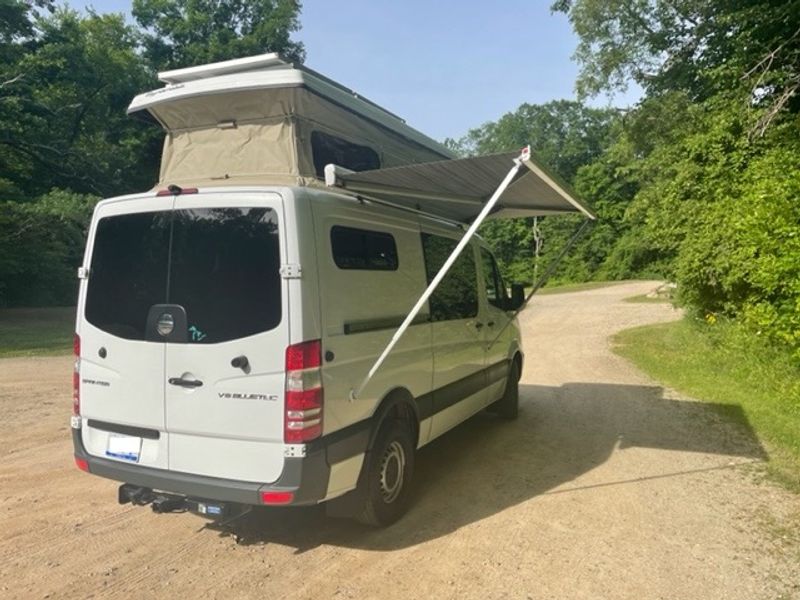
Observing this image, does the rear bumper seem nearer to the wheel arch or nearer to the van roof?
the wheel arch

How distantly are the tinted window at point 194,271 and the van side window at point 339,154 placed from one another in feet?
3.44

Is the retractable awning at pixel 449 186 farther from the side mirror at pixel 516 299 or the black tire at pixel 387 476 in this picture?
the side mirror at pixel 516 299

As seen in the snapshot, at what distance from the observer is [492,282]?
260 inches

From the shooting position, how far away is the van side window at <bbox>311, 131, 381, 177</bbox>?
14.1 feet

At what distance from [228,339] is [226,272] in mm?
417

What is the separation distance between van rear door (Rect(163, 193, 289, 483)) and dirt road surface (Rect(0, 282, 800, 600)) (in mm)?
740

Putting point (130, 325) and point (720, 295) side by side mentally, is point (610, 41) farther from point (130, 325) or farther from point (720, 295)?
point (130, 325)

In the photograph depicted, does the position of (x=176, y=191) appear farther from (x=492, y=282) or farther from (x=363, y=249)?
(x=492, y=282)

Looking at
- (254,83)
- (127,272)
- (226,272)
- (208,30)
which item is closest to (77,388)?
(127,272)

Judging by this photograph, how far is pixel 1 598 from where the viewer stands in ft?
10.6

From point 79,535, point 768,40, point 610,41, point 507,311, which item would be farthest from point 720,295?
point 79,535

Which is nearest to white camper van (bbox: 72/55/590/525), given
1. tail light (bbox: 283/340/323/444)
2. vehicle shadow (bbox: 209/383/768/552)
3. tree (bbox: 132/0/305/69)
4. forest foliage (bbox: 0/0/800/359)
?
tail light (bbox: 283/340/323/444)

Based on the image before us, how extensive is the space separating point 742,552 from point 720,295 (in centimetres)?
923

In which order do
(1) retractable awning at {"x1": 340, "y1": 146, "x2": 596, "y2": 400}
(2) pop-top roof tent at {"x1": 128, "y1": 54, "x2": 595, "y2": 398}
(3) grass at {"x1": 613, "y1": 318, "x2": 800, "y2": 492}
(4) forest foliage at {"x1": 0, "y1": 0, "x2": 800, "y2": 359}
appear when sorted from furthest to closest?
(4) forest foliage at {"x1": 0, "y1": 0, "x2": 800, "y2": 359} < (3) grass at {"x1": 613, "y1": 318, "x2": 800, "y2": 492} < (2) pop-top roof tent at {"x1": 128, "y1": 54, "x2": 595, "y2": 398} < (1) retractable awning at {"x1": 340, "y1": 146, "x2": 596, "y2": 400}
